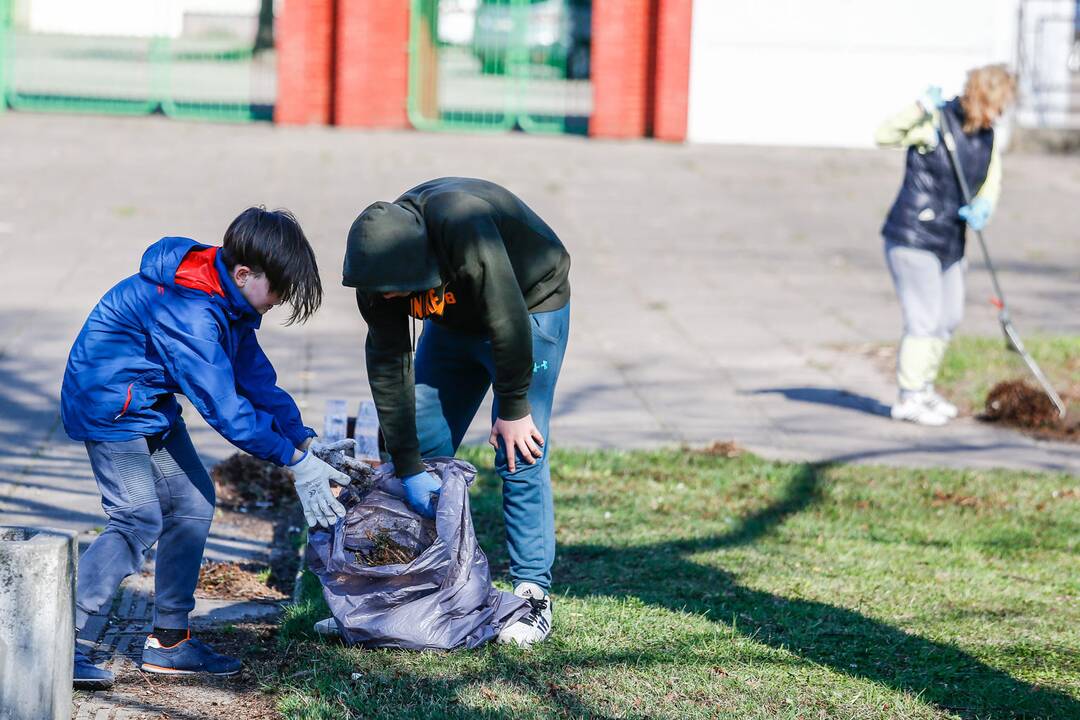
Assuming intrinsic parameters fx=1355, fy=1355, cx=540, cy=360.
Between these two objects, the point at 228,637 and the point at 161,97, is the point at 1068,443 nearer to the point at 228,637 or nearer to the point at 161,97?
the point at 228,637

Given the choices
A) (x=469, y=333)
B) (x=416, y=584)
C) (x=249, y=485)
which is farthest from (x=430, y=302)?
(x=249, y=485)

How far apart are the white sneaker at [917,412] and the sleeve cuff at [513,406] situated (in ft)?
15.2

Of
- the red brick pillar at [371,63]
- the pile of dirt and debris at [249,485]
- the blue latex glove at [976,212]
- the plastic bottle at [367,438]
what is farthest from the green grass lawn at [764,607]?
the red brick pillar at [371,63]

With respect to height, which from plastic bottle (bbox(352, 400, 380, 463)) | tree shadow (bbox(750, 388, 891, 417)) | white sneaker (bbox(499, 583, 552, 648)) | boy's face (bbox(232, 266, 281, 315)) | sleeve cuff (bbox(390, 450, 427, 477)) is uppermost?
boy's face (bbox(232, 266, 281, 315))

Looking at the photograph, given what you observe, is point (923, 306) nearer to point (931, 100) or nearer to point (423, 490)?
point (931, 100)

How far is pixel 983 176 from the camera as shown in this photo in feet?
25.4

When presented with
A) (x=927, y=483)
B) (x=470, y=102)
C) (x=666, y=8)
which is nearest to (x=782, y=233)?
(x=666, y=8)

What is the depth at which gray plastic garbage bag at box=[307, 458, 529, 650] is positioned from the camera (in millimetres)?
4082

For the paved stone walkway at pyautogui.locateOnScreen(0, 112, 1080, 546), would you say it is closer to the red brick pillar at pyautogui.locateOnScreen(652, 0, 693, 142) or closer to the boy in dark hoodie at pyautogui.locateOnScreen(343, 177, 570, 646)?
the red brick pillar at pyautogui.locateOnScreen(652, 0, 693, 142)

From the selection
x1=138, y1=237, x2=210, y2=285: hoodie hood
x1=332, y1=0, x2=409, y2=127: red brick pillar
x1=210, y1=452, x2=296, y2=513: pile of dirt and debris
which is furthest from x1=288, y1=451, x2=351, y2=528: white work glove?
x1=332, y1=0, x2=409, y2=127: red brick pillar

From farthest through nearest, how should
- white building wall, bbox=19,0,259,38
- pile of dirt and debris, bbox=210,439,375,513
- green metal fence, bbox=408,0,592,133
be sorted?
white building wall, bbox=19,0,259,38, green metal fence, bbox=408,0,592,133, pile of dirt and debris, bbox=210,439,375,513

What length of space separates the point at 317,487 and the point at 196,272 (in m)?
0.71

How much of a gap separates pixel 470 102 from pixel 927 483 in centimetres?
1295

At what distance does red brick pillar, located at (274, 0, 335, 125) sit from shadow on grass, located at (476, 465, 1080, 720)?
12805mm
